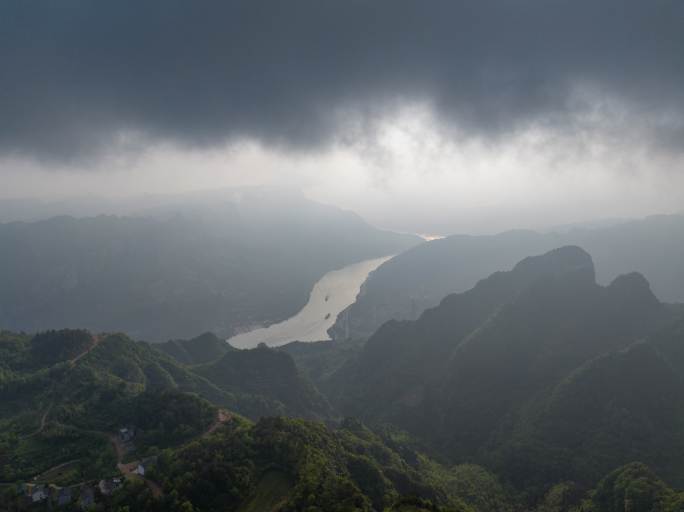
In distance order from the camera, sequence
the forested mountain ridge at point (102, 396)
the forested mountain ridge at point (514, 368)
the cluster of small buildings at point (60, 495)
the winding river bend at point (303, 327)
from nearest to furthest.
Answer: the cluster of small buildings at point (60, 495) → the forested mountain ridge at point (102, 396) → the forested mountain ridge at point (514, 368) → the winding river bend at point (303, 327)

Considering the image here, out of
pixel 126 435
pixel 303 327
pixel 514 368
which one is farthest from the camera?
pixel 303 327

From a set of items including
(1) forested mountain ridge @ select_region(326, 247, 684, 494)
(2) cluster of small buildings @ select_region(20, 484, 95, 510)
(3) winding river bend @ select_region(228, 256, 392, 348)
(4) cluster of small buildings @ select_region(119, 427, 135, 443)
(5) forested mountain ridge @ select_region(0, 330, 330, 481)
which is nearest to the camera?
(2) cluster of small buildings @ select_region(20, 484, 95, 510)

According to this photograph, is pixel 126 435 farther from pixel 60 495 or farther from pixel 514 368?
pixel 514 368

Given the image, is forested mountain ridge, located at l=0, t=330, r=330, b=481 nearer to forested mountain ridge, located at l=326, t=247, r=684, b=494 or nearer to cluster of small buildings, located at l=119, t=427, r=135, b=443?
cluster of small buildings, located at l=119, t=427, r=135, b=443

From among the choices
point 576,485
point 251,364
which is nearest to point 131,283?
point 251,364

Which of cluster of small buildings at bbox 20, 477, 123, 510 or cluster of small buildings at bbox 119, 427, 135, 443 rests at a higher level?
cluster of small buildings at bbox 20, 477, 123, 510

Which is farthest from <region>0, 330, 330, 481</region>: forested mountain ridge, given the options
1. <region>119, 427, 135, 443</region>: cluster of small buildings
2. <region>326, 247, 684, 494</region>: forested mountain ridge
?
<region>326, 247, 684, 494</region>: forested mountain ridge

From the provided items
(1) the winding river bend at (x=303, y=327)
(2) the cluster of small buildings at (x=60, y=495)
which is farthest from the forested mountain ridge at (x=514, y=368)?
(1) the winding river bend at (x=303, y=327)

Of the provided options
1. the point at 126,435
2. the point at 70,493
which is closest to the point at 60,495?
the point at 70,493

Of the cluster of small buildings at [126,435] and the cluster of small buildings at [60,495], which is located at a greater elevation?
the cluster of small buildings at [60,495]

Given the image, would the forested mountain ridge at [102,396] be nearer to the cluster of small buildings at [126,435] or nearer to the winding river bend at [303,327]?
the cluster of small buildings at [126,435]

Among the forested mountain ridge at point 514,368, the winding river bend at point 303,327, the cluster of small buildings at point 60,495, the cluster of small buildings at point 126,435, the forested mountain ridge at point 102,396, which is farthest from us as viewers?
the winding river bend at point 303,327
